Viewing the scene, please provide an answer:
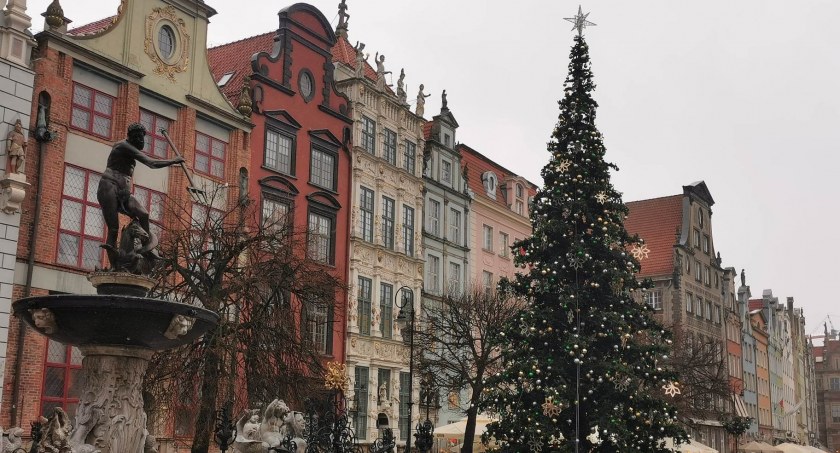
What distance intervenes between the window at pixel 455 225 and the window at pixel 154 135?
55.9ft

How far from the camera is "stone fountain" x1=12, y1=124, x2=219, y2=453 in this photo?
1047 centimetres

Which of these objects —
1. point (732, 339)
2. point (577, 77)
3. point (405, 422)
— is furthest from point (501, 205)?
point (732, 339)

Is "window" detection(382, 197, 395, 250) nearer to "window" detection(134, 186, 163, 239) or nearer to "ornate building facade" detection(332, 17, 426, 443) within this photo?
"ornate building facade" detection(332, 17, 426, 443)

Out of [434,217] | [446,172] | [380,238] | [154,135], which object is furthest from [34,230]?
[446,172]

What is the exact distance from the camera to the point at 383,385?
35812 mm

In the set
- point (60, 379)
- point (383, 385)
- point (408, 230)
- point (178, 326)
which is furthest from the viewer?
point (408, 230)

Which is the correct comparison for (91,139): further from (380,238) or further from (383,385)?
(383,385)

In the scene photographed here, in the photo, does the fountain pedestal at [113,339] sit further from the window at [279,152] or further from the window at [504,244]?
the window at [504,244]

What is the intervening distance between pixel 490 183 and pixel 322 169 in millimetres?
14153

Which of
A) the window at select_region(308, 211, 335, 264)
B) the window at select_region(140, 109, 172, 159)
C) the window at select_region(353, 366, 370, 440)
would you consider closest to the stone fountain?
the window at select_region(140, 109, 172, 159)

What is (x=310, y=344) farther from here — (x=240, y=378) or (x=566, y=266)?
(x=566, y=266)

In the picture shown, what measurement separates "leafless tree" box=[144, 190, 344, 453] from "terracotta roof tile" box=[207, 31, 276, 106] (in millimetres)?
10088

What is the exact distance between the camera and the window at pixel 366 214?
118ft

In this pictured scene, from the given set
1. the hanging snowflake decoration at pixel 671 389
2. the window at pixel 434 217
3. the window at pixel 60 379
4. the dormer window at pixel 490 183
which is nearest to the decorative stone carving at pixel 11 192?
the window at pixel 60 379
